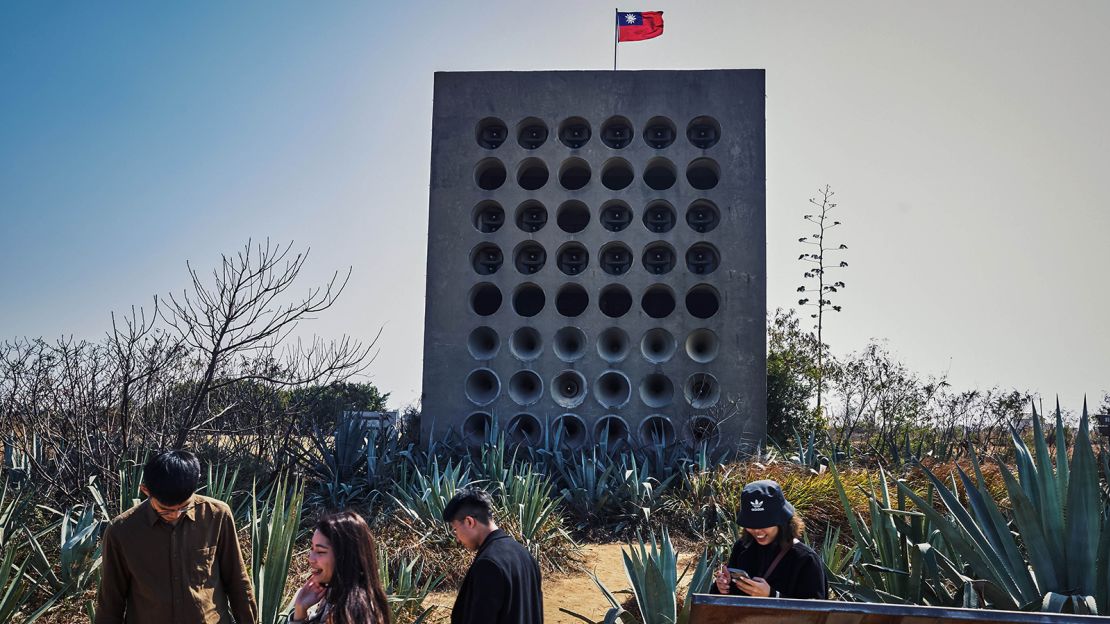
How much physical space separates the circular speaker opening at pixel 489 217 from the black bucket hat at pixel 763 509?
11.2 metres

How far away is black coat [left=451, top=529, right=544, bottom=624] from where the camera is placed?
3129mm

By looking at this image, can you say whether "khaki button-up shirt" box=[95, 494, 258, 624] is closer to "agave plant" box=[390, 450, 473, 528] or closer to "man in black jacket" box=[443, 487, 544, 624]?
"man in black jacket" box=[443, 487, 544, 624]

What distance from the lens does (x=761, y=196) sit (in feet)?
45.6

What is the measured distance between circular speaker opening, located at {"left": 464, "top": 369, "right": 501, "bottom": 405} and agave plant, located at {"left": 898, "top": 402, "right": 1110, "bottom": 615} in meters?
9.89

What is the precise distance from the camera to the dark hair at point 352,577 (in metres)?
3.03

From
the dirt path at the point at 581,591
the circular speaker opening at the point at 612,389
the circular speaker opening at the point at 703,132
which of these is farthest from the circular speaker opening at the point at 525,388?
the circular speaker opening at the point at 703,132

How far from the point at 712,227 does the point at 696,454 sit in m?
3.97

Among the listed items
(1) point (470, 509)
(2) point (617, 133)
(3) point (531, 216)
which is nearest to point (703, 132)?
(2) point (617, 133)

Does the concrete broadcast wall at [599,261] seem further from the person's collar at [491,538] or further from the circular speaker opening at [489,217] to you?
the person's collar at [491,538]

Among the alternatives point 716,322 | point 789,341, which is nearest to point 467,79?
point 716,322

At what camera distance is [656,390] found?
555 inches

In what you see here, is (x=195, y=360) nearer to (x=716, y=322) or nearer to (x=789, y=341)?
(x=716, y=322)

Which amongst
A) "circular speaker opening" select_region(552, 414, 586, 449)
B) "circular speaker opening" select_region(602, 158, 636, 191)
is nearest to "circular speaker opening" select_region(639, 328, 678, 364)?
"circular speaker opening" select_region(552, 414, 586, 449)

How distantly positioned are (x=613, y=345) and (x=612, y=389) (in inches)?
30.1
